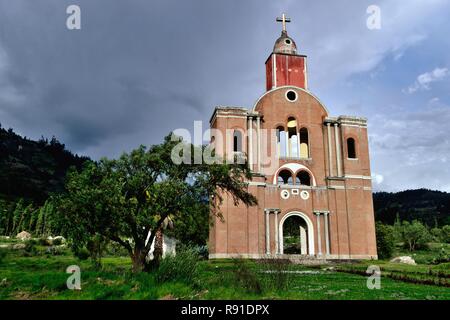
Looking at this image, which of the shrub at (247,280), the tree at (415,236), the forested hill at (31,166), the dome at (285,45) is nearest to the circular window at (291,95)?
the dome at (285,45)

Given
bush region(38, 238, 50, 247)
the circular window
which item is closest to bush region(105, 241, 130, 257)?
bush region(38, 238, 50, 247)

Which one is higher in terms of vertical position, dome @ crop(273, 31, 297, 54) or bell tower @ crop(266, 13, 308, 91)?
dome @ crop(273, 31, 297, 54)

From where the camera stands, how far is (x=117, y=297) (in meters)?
8.96

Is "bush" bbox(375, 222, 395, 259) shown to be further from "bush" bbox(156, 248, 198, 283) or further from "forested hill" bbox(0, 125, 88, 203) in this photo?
"forested hill" bbox(0, 125, 88, 203)

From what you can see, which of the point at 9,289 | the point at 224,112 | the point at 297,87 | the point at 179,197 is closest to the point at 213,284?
the point at 9,289

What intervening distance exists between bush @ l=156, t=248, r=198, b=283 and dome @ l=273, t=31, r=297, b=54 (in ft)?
105

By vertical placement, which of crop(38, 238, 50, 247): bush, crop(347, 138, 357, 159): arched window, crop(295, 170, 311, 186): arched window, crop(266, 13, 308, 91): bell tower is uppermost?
crop(266, 13, 308, 91): bell tower

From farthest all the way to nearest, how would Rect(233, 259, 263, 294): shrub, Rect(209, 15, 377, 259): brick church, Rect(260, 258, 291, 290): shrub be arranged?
Rect(209, 15, 377, 259): brick church < Rect(260, 258, 291, 290): shrub < Rect(233, 259, 263, 294): shrub

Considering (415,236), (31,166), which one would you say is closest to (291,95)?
(415,236)

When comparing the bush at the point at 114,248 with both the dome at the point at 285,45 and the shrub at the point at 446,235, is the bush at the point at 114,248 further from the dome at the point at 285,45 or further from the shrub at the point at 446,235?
the shrub at the point at 446,235

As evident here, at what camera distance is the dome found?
1566 inches

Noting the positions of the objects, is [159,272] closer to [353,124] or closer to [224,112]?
[224,112]

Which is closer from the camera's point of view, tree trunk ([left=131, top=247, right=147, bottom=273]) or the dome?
tree trunk ([left=131, top=247, right=147, bottom=273])

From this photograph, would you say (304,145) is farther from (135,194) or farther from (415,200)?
(415,200)
